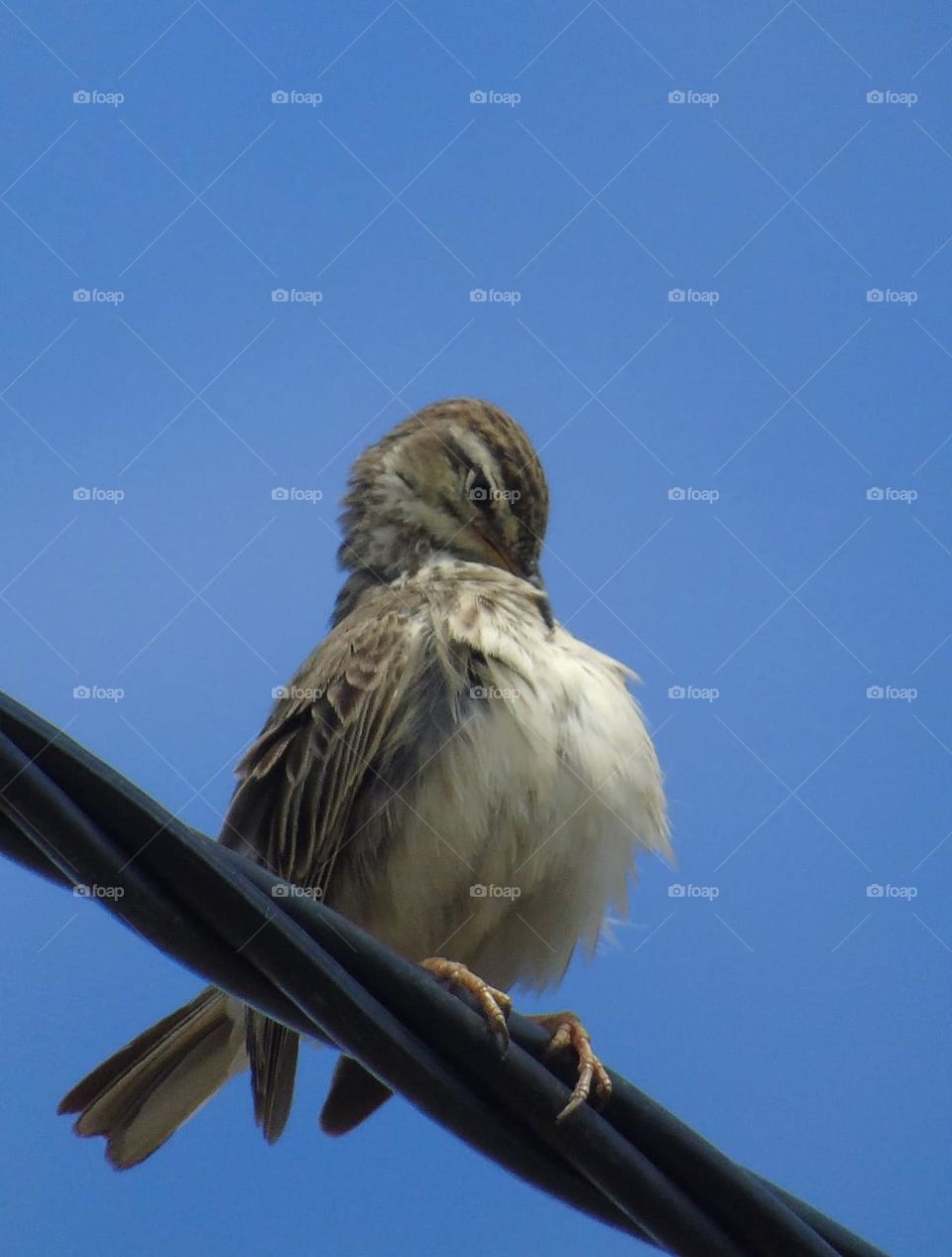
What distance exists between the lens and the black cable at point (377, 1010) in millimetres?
2363

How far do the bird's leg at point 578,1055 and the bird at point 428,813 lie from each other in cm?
70

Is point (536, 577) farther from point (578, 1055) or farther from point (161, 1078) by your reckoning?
point (578, 1055)

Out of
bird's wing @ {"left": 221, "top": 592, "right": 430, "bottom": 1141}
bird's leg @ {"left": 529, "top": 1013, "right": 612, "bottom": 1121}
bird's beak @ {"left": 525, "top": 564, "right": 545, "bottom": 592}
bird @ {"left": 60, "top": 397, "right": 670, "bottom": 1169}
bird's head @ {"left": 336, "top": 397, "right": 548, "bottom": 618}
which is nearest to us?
bird's leg @ {"left": 529, "top": 1013, "right": 612, "bottom": 1121}

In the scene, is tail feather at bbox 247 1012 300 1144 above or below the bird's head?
below

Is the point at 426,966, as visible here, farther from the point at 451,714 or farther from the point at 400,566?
the point at 400,566

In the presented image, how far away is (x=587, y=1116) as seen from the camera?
2.66 m

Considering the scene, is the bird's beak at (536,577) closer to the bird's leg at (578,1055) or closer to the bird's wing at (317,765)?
the bird's wing at (317,765)

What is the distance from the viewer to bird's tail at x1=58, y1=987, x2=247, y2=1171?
470cm

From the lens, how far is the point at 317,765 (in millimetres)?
4812

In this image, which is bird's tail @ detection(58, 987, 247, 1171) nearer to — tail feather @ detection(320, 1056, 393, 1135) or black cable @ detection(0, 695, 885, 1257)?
tail feather @ detection(320, 1056, 393, 1135)

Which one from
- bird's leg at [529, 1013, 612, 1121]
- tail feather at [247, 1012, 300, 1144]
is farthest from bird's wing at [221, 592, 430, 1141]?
bird's leg at [529, 1013, 612, 1121]

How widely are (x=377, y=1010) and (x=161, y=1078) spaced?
2.43 m

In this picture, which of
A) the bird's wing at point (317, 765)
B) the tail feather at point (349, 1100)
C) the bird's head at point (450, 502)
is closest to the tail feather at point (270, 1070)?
the bird's wing at point (317, 765)

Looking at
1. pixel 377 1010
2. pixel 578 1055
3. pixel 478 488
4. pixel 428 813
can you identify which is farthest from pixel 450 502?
pixel 377 1010
